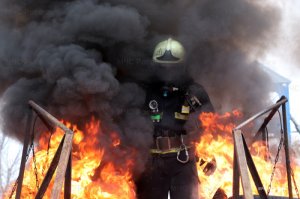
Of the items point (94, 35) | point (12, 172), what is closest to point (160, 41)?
point (94, 35)

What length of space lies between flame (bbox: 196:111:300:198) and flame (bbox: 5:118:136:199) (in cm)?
175

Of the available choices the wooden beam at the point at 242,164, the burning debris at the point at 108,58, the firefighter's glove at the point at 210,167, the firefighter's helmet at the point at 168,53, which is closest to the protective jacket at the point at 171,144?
the burning debris at the point at 108,58

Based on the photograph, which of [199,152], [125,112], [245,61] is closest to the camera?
[125,112]

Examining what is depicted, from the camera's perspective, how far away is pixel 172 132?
20.5 ft

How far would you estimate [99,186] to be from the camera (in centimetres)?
607

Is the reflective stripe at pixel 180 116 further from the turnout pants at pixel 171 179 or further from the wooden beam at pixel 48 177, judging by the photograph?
the wooden beam at pixel 48 177

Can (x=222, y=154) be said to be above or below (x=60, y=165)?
above

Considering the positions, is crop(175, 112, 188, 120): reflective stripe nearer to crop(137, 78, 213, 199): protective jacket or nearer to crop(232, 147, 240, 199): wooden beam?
crop(137, 78, 213, 199): protective jacket

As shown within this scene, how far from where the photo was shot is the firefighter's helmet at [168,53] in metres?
6.25

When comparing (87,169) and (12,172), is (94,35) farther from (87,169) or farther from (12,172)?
(12,172)

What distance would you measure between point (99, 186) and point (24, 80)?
7.53 ft

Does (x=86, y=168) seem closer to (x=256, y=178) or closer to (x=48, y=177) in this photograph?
(x=48, y=177)

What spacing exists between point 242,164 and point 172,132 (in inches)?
87.9

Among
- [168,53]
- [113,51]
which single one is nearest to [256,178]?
[168,53]
